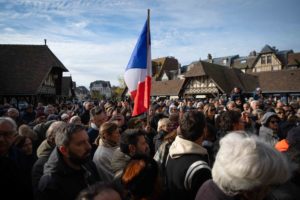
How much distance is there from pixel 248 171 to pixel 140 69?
4.64 m

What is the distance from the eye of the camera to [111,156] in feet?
11.9

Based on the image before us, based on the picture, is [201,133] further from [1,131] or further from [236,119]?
[1,131]

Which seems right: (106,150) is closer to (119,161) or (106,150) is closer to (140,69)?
(119,161)

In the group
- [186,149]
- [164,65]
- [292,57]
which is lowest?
[186,149]

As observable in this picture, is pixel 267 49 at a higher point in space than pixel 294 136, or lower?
higher

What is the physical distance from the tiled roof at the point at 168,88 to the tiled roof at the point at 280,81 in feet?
34.5

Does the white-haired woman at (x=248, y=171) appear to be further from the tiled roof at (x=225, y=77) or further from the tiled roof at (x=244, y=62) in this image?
the tiled roof at (x=244, y=62)

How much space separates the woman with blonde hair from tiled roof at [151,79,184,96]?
30675 mm

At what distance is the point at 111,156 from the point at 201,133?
1455mm

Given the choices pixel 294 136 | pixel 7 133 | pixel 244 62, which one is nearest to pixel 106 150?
pixel 7 133

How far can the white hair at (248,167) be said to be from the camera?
1672 mm

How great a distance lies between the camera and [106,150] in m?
3.70

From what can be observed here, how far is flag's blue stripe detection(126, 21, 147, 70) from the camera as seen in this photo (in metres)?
6.08

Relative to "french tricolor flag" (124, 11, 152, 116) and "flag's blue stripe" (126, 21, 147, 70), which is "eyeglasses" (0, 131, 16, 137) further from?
"flag's blue stripe" (126, 21, 147, 70)
